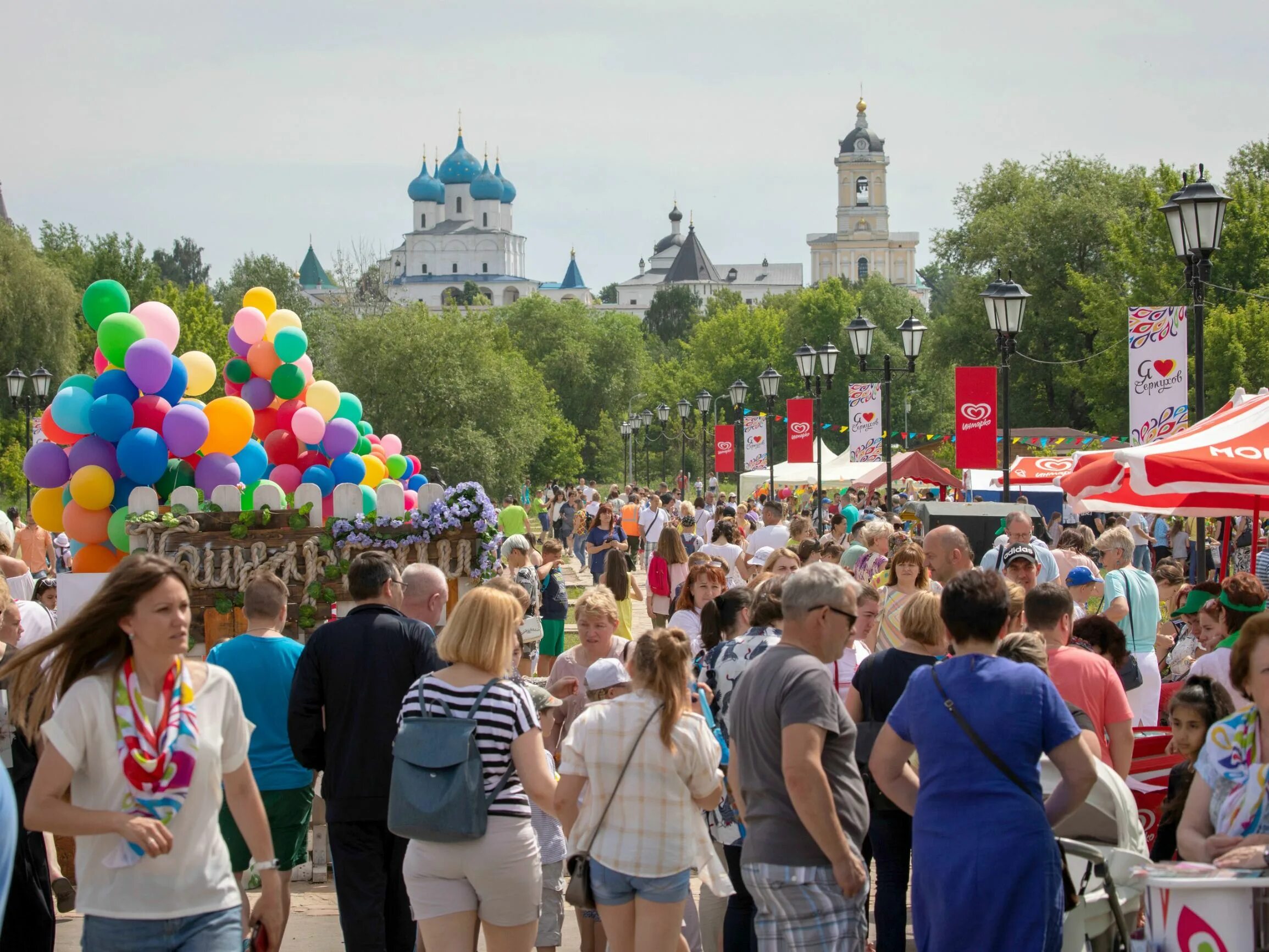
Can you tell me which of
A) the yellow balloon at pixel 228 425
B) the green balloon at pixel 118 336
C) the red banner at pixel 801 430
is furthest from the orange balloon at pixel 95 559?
the red banner at pixel 801 430

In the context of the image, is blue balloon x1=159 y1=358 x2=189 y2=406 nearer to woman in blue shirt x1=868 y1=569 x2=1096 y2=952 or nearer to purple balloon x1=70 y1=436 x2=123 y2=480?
purple balloon x1=70 y1=436 x2=123 y2=480

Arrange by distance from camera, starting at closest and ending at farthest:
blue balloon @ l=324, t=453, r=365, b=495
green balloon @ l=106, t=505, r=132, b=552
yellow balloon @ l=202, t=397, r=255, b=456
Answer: green balloon @ l=106, t=505, r=132, b=552 < yellow balloon @ l=202, t=397, r=255, b=456 < blue balloon @ l=324, t=453, r=365, b=495

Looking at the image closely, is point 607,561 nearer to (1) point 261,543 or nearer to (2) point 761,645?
(1) point 261,543

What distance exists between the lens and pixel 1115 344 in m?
44.1

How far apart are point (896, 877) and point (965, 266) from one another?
5470 centimetres

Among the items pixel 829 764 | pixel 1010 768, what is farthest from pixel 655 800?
pixel 1010 768

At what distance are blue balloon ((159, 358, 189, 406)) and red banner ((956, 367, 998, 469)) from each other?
846 centimetres

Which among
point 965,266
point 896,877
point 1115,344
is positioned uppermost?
point 965,266

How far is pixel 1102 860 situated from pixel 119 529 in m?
10.6

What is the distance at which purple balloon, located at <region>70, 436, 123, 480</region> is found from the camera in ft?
44.1

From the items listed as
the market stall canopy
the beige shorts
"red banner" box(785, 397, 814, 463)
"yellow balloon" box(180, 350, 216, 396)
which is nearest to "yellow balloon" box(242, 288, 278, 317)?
"yellow balloon" box(180, 350, 216, 396)

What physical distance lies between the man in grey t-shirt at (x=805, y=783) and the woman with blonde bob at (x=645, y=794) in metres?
0.28

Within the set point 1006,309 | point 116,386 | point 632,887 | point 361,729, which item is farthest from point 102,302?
point 632,887

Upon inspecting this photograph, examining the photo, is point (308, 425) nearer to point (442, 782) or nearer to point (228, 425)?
point (228, 425)
